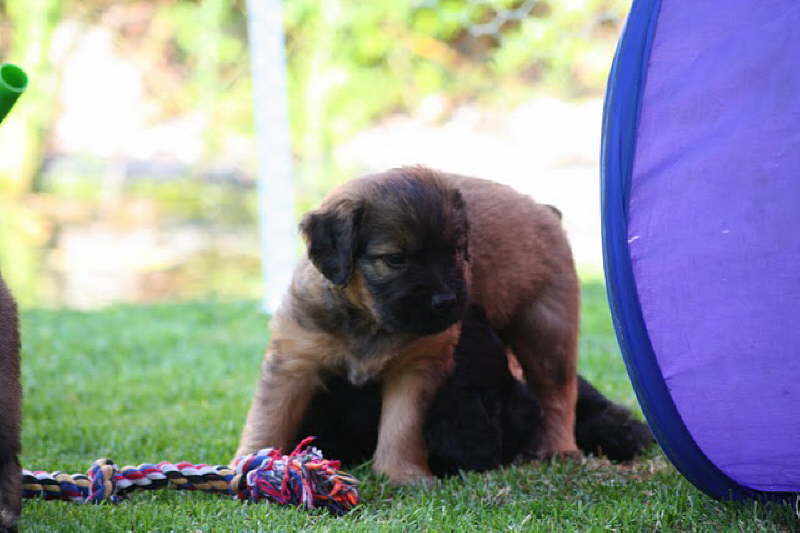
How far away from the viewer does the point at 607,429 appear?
3.77m

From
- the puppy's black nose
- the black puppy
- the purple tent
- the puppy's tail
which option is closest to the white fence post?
the puppy's tail

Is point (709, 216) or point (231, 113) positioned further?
point (231, 113)

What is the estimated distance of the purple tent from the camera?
2.39 metres

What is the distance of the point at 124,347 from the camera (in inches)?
231

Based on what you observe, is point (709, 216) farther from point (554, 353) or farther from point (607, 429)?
point (607, 429)

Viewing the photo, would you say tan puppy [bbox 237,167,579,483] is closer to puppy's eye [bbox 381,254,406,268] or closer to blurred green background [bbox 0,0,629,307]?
puppy's eye [bbox 381,254,406,268]

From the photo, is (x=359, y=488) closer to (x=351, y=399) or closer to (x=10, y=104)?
(x=351, y=399)

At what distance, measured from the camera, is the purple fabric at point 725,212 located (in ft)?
7.83

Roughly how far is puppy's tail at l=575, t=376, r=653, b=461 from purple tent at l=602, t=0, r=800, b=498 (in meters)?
1.06

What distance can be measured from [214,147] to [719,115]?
454 inches

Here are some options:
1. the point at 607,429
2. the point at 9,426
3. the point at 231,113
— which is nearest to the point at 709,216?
the point at 607,429

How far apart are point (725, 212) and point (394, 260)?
112cm

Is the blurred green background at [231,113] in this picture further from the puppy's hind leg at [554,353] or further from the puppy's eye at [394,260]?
the puppy's eye at [394,260]

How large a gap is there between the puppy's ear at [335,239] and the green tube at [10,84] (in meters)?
1.17
